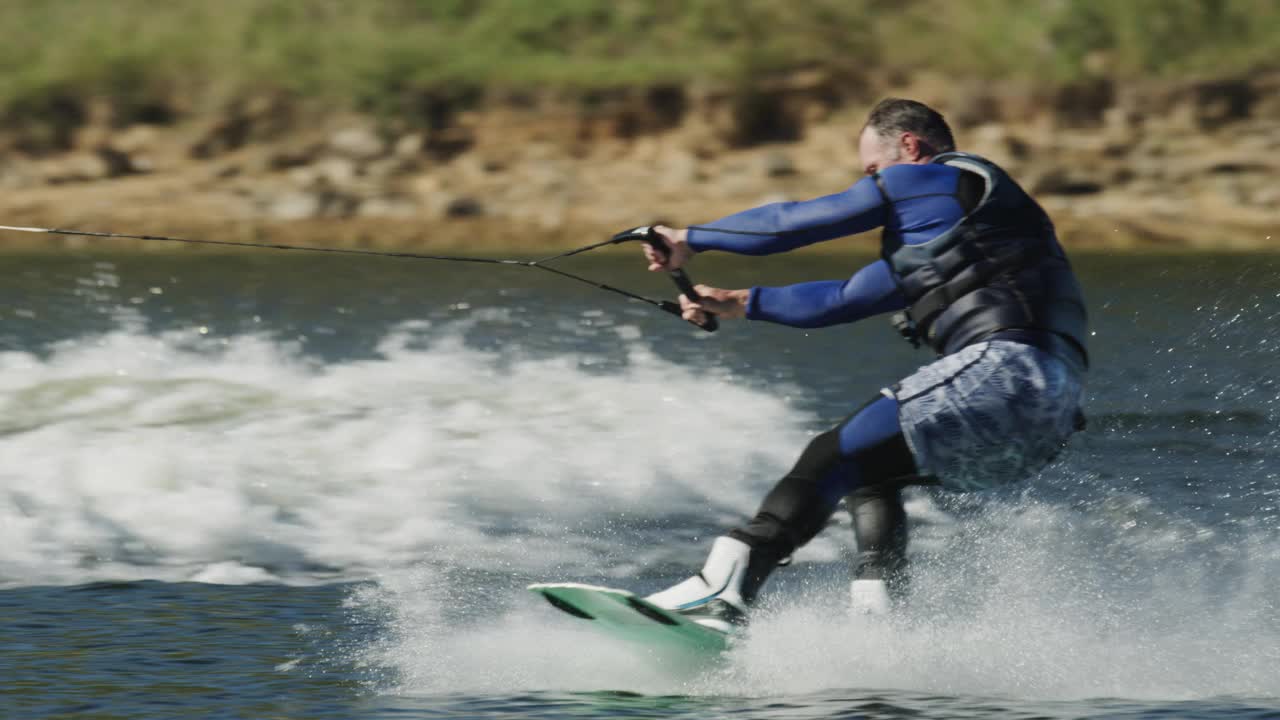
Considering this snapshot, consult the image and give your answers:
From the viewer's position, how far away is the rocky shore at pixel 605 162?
21.8 metres

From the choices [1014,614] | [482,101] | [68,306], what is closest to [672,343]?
[68,306]

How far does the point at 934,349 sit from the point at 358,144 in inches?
748

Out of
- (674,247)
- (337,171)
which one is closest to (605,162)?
(337,171)

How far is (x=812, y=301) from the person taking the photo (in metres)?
5.63

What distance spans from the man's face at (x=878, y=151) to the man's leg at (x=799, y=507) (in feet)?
2.06

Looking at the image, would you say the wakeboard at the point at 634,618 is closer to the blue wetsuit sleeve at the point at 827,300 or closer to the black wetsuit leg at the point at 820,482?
the black wetsuit leg at the point at 820,482

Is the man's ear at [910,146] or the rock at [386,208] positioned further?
the rock at [386,208]

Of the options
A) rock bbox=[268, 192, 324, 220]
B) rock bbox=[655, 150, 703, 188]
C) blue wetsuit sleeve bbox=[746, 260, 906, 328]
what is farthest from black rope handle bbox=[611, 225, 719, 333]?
rock bbox=[268, 192, 324, 220]

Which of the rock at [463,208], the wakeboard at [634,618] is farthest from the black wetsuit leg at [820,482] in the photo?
the rock at [463,208]

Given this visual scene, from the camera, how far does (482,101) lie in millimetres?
23953

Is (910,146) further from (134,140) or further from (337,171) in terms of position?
(134,140)

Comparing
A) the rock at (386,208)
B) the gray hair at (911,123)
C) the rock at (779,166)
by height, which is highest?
the rock at (779,166)

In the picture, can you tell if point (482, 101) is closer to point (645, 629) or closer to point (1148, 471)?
point (1148, 471)

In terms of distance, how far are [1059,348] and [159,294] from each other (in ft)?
42.5
